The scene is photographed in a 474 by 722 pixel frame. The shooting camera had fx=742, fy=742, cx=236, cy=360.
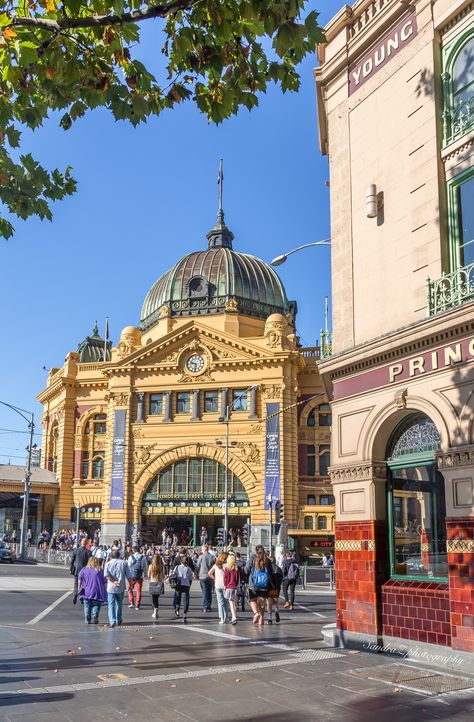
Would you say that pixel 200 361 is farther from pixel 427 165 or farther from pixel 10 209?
pixel 10 209

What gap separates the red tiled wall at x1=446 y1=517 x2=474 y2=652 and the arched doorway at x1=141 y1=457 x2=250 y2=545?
38.6m

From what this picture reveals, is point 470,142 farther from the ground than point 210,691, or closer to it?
farther from the ground

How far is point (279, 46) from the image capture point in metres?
7.68

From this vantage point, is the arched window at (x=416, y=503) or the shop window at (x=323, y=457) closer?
the arched window at (x=416, y=503)

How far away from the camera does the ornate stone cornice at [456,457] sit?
11828 mm

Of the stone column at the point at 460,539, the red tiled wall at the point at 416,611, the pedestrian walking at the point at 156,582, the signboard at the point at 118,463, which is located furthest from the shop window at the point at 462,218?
the signboard at the point at 118,463

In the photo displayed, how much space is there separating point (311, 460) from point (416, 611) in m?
39.5

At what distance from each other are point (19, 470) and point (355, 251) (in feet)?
165

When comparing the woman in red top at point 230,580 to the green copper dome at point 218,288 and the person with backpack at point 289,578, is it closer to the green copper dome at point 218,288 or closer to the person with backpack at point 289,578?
the person with backpack at point 289,578

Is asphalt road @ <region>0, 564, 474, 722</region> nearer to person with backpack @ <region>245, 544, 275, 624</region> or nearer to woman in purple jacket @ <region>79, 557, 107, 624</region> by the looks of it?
person with backpack @ <region>245, 544, 275, 624</region>

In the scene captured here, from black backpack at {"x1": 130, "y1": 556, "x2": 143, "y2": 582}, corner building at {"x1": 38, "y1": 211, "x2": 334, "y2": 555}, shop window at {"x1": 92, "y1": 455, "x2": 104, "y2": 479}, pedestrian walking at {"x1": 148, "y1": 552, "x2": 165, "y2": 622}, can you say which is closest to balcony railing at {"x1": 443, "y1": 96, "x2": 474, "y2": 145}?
pedestrian walking at {"x1": 148, "y1": 552, "x2": 165, "y2": 622}

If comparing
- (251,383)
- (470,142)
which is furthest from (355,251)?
(251,383)

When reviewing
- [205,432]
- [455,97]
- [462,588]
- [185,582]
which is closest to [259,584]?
[185,582]

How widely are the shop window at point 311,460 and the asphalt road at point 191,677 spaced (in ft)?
112
